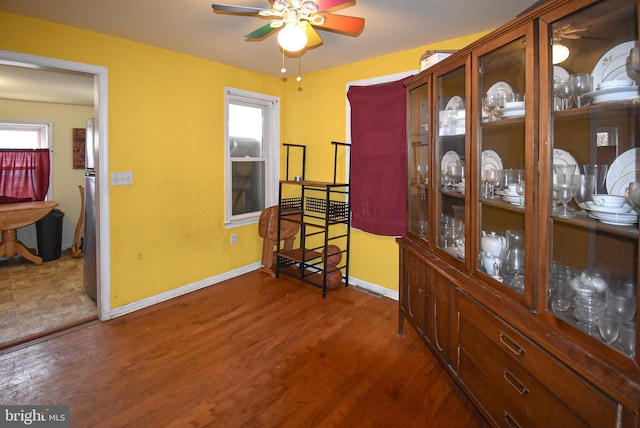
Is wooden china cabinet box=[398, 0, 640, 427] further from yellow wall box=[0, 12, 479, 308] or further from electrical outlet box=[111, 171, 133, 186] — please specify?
electrical outlet box=[111, 171, 133, 186]

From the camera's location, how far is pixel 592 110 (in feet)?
4.09

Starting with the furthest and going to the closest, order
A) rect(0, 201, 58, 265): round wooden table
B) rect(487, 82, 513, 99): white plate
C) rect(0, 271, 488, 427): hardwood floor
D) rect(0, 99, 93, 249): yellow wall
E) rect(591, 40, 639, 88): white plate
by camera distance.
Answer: rect(0, 99, 93, 249): yellow wall → rect(0, 201, 58, 265): round wooden table → rect(0, 271, 488, 427): hardwood floor → rect(487, 82, 513, 99): white plate → rect(591, 40, 639, 88): white plate

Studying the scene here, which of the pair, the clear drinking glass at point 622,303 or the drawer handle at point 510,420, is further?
the drawer handle at point 510,420

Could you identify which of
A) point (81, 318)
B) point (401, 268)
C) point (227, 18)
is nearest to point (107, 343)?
point (81, 318)

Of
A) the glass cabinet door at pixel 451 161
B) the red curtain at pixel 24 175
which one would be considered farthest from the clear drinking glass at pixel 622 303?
the red curtain at pixel 24 175

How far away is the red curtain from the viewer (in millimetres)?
4570

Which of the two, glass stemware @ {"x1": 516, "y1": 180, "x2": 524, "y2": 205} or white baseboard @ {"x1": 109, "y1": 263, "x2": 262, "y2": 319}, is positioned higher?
glass stemware @ {"x1": 516, "y1": 180, "x2": 524, "y2": 205}

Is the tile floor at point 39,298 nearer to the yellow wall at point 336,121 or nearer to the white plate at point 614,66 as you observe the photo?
the yellow wall at point 336,121

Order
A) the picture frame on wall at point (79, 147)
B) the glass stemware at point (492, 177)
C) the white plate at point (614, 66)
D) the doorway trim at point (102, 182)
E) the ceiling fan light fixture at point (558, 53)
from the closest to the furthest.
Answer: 1. the white plate at point (614, 66)
2. the ceiling fan light fixture at point (558, 53)
3. the glass stemware at point (492, 177)
4. the doorway trim at point (102, 182)
5. the picture frame on wall at point (79, 147)

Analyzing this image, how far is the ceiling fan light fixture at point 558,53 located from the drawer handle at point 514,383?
1.20 metres

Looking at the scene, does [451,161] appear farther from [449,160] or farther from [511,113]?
[511,113]

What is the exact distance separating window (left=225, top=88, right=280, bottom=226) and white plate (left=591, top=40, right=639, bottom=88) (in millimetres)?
3128

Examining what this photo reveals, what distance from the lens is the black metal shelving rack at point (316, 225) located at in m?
3.55

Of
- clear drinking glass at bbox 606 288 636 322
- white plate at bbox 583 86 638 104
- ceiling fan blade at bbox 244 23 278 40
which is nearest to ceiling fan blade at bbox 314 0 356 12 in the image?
ceiling fan blade at bbox 244 23 278 40
